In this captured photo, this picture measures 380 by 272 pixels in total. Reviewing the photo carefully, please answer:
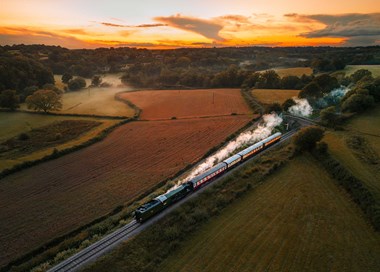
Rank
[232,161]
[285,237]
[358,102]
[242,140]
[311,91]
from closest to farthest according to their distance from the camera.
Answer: [285,237], [232,161], [242,140], [358,102], [311,91]

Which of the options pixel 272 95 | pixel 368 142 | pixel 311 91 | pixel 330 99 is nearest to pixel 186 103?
pixel 272 95

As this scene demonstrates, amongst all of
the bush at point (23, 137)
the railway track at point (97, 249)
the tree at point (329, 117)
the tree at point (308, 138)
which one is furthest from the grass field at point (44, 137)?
the tree at point (329, 117)

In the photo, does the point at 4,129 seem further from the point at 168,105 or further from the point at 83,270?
the point at 83,270

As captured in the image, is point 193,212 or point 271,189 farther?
point 271,189

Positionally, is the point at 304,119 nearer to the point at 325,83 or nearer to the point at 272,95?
the point at 325,83

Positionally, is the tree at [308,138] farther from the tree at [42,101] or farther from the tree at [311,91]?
the tree at [42,101]

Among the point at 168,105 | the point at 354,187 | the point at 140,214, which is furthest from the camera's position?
the point at 168,105

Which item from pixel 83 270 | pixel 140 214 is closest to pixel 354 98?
pixel 140 214
